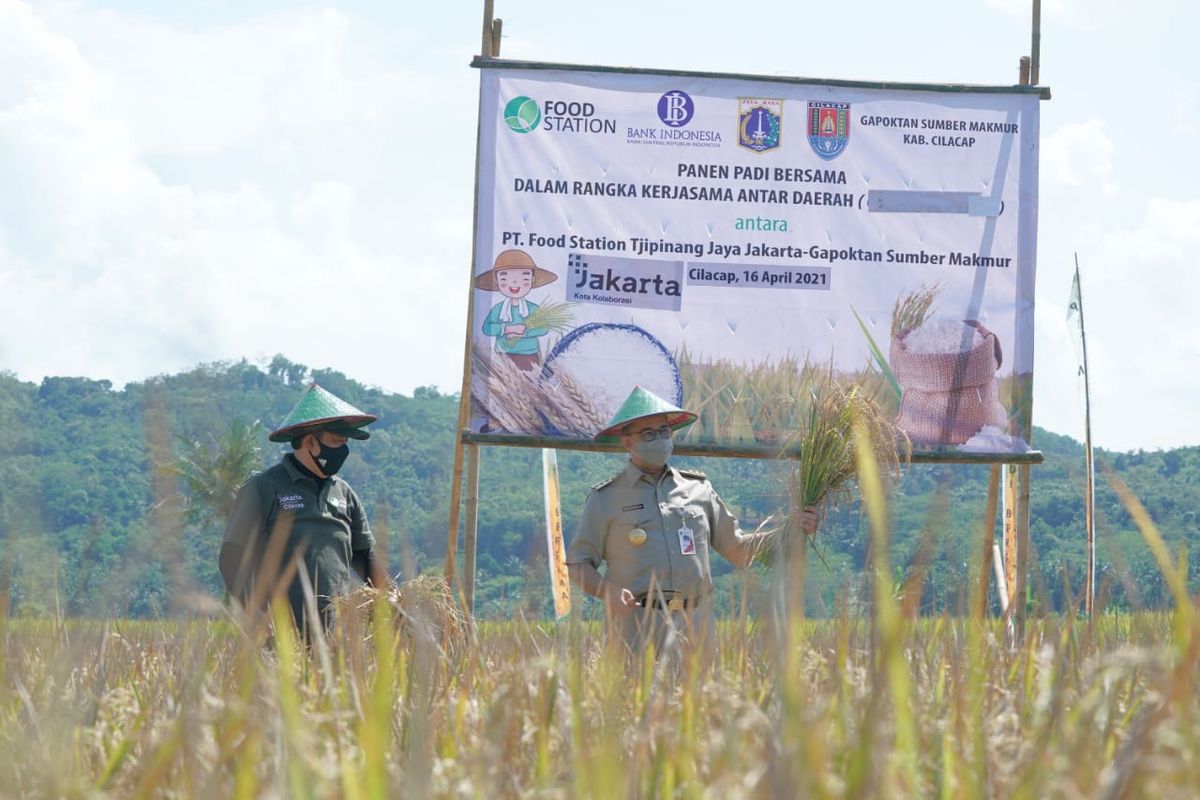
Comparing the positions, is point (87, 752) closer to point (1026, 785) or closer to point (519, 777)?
point (519, 777)

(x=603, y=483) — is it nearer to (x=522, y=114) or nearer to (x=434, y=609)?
(x=434, y=609)

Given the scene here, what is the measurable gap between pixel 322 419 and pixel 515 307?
74.4 inches

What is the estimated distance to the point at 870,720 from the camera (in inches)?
81.0

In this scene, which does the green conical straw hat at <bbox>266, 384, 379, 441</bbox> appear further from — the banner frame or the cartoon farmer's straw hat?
the banner frame

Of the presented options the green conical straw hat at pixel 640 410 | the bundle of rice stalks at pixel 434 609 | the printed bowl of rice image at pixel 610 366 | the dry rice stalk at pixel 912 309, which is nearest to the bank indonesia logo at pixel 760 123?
the dry rice stalk at pixel 912 309

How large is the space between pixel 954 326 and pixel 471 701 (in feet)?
20.1

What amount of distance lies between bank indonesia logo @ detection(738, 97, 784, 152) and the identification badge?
2732 millimetres

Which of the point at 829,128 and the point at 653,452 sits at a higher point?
the point at 829,128

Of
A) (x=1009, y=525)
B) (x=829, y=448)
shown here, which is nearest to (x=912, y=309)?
(x=1009, y=525)

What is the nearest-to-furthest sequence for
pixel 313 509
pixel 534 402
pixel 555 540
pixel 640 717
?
pixel 640 717 < pixel 313 509 < pixel 534 402 < pixel 555 540

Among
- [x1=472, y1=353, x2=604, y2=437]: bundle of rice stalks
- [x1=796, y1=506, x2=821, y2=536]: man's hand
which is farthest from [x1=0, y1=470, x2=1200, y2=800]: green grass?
[x1=472, y1=353, x2=604, y2=437]: bundle of rice stalks

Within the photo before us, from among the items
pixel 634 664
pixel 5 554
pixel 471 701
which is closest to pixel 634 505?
pixel 634 664

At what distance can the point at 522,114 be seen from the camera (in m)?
8.85

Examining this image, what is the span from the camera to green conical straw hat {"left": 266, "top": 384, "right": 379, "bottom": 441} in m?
7.10
